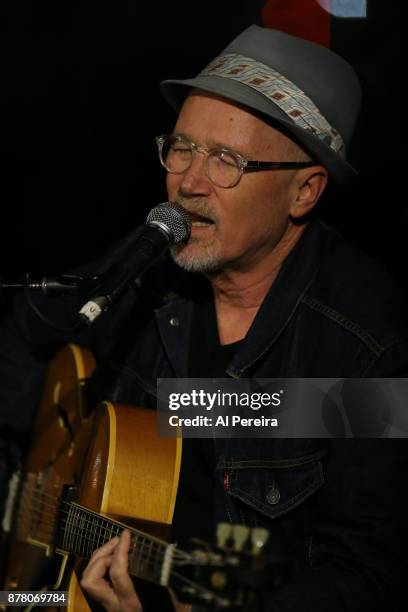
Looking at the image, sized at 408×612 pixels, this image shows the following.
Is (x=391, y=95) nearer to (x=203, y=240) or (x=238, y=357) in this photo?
(x=203, y=240)

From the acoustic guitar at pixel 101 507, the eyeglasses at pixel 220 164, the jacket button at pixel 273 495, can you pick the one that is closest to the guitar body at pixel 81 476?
the acoustic guitar at pixel 101 507

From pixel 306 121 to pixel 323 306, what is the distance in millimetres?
496

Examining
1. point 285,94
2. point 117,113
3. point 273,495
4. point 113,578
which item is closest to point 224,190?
point 285,94

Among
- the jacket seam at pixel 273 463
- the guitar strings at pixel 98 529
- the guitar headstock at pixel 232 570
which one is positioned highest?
the jacket seam at pixel 273 463

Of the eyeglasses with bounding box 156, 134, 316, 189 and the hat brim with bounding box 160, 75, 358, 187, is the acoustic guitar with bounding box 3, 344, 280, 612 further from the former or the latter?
the hat brim with bounding box 160, 75, 358, 187

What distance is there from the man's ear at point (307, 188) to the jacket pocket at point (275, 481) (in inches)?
27.8

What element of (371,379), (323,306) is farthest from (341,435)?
(323,306)

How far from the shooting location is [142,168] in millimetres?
2936

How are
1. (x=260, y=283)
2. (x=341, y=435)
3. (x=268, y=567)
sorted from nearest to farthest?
(x=268, y=567), (x=341, y=435), (x=260, y=283)

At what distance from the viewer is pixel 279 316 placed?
2195 millimetres

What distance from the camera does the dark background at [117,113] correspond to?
253 cm

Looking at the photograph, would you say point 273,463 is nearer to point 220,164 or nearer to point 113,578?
point 113,578

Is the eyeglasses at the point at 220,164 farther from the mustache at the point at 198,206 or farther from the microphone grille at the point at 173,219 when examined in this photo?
the microphone grille at the point at 173,219

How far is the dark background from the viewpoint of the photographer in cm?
253
